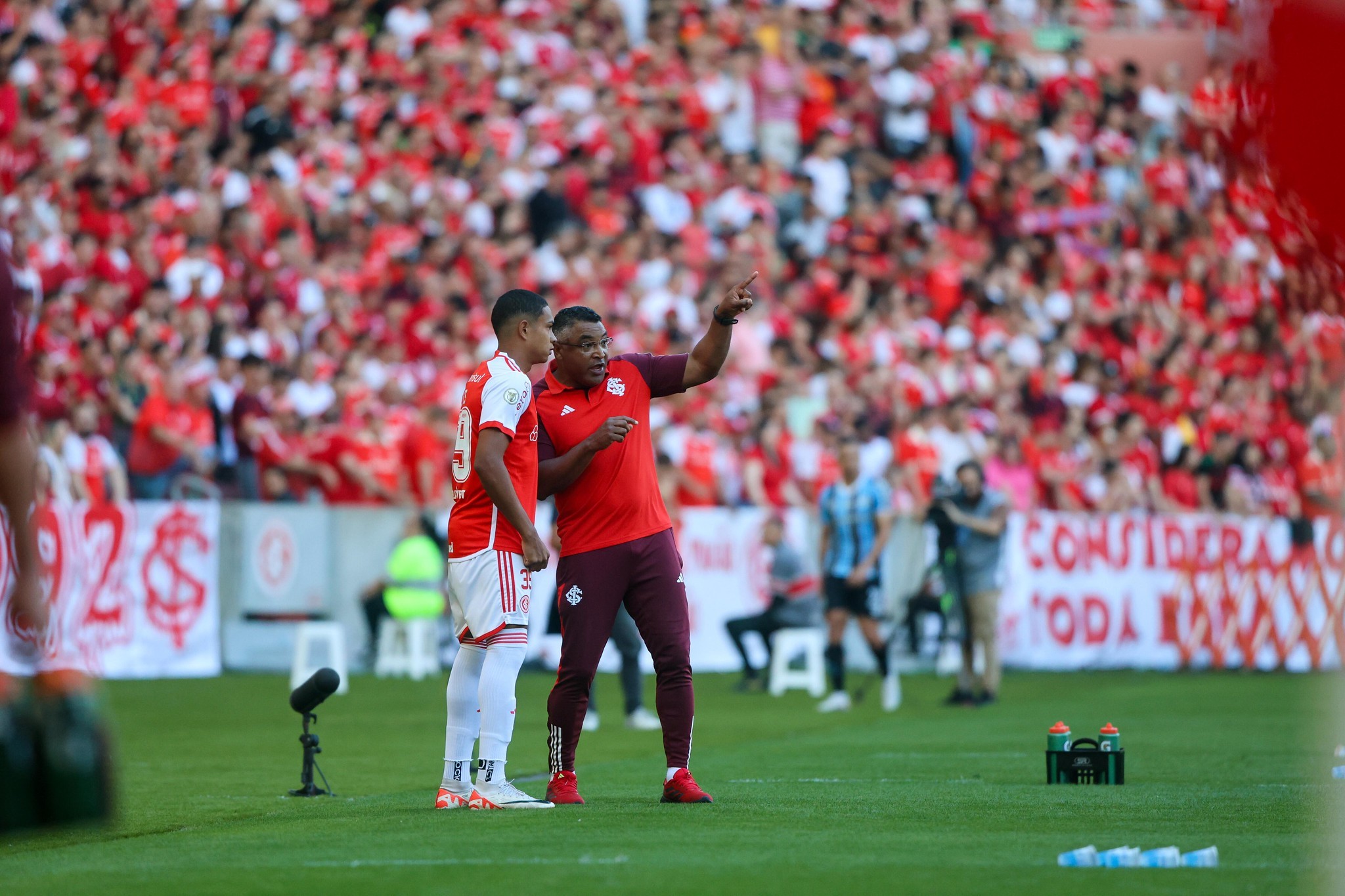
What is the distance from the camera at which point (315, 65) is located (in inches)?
1080

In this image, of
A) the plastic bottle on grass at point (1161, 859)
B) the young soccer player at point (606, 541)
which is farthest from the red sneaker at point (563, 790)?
the plastic bottle on grass at point (1161, 859)

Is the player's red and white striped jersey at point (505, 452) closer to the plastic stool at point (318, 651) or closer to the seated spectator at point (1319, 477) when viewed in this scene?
the plastic stool at point (318, 651)

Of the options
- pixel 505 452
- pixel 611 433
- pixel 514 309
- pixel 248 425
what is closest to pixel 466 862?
pixel 505 452

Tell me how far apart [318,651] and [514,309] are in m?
12.6

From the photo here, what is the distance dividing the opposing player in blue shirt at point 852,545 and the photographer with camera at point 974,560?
23.7 inches

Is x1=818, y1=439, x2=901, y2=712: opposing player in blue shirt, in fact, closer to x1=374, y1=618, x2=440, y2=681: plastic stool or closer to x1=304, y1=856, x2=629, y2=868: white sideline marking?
x1=374, y1=618, x2=440, y2=681: plastic stool

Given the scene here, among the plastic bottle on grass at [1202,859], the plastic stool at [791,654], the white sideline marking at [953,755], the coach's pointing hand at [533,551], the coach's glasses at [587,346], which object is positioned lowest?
the plastic bottle on grass at [1202,859]

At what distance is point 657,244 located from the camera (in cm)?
2639

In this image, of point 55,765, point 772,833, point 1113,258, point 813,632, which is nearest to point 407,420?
point 813,632

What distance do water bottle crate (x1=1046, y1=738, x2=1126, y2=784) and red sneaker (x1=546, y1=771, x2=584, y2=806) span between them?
106 inches

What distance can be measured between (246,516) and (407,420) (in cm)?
222

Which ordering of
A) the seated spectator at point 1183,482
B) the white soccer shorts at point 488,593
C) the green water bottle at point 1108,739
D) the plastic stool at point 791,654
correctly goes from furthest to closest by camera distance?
the seated spectator at point 1183,482 → the plastic stool at point 791,654 → the green water bottle at point 1108,739 → the white soccer shorts at point 488,593

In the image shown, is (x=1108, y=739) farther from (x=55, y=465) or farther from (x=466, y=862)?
(x=55, y=465)

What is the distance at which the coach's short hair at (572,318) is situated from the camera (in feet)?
31.0
